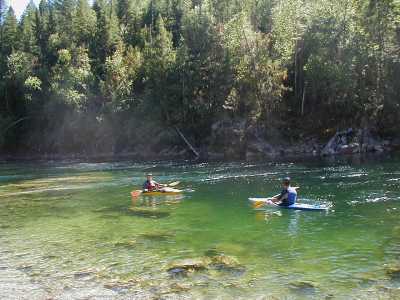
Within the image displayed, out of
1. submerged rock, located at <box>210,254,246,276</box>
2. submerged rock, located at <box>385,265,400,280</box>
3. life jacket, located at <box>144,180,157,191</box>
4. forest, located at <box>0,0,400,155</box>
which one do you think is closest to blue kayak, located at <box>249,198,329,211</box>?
life jacket, located at <box>144,180,157,191</box>

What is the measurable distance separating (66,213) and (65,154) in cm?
4747

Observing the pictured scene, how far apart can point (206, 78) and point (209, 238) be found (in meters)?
44.4

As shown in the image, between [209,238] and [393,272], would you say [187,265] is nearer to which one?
[209,238]

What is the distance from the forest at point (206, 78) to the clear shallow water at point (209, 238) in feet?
73.3

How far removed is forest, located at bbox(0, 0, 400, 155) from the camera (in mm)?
54406

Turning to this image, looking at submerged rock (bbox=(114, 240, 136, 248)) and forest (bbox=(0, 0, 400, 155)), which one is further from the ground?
forest (bbox=(0, 0, 400, 155))

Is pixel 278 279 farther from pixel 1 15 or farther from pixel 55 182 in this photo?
pixel 1 15

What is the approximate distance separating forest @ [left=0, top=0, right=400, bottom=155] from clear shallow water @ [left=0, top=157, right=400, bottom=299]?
22.3m

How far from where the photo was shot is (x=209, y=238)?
18.3m

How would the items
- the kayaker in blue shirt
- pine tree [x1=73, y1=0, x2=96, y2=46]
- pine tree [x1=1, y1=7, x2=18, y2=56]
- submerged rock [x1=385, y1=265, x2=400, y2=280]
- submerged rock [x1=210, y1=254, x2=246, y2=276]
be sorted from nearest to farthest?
submerged rock [x1=385, y1=265, x2=400, y2=280], submerged rock [x1=210, y1=254, x2=246, y2=276], the kayaker in blue shirt, pine tree [x1=1, y1=7, x2=18, y2=56], pine tree [x1=73, y1=0, x2=96, y2=46]

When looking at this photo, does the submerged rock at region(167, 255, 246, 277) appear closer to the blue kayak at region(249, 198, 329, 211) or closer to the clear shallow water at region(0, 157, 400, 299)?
the clear shallow water at region(0, 157, 400, 299)

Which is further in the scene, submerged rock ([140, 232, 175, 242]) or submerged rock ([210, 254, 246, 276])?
submerged rock ([140, 232, 175, 242])

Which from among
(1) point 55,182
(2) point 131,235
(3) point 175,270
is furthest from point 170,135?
(3) point 175,270

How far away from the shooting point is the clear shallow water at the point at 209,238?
515 inches
